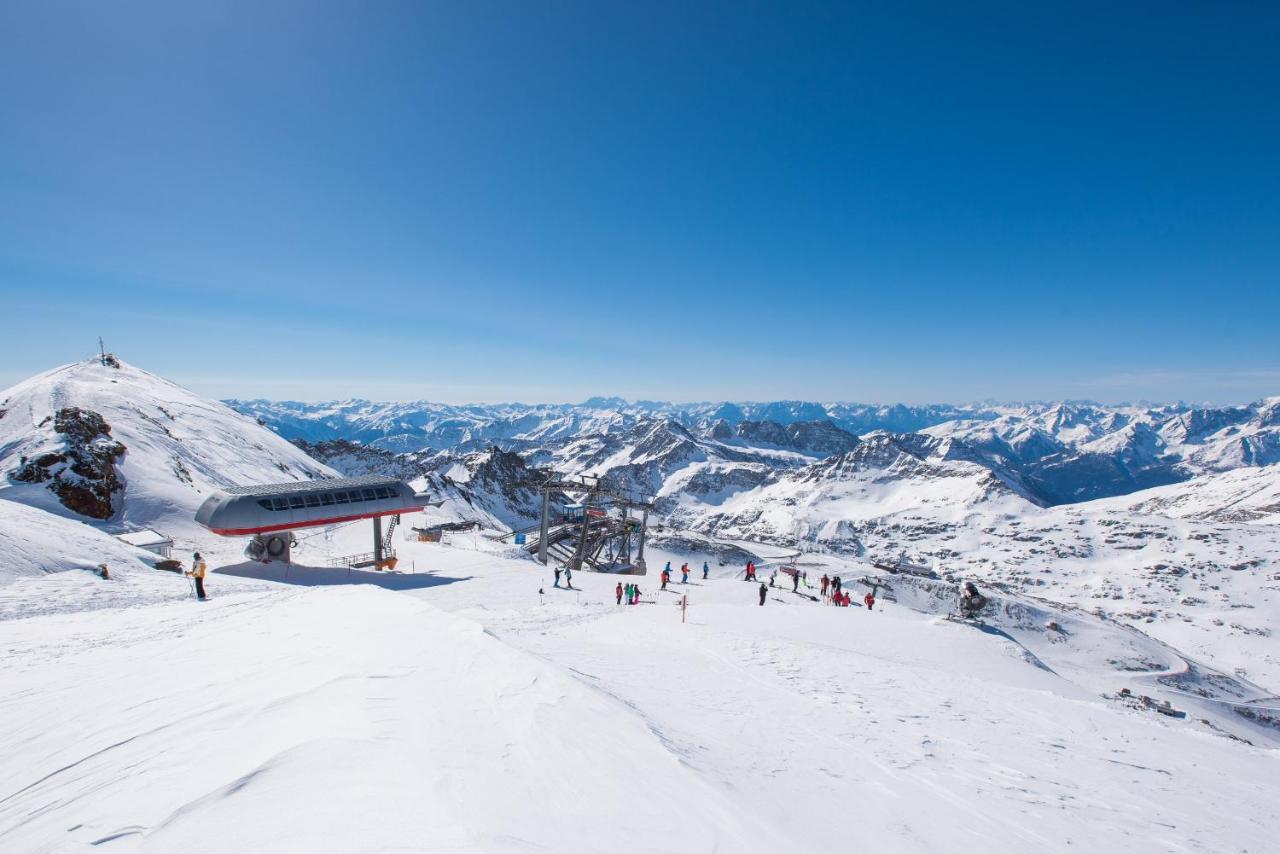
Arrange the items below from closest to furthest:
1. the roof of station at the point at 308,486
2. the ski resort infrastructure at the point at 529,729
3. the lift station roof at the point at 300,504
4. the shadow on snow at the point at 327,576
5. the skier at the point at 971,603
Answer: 1. the ski resort infrastructure at the point at 529,729
2. the shadow on snow at the point at 327,576
3. the lift station roof at the point at 300,504
4. the roof of station at the point at 308,486
5. the skier at the point at 971,603

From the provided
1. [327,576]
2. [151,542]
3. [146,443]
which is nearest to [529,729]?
[327,576]

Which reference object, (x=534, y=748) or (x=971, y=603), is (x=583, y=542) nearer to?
(x=971, y=603)

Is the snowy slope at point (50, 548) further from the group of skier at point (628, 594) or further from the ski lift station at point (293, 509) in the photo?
the group of skier at point (628, 594)

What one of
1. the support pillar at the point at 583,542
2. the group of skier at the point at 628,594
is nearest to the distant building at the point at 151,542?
the group of skier at the point at 628,594

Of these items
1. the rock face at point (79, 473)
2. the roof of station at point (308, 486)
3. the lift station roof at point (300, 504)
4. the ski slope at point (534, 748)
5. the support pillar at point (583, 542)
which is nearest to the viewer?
the ski slope at point (534, 748)

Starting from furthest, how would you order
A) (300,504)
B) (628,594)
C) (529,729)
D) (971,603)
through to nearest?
(971,603) < (300,504) < (628,594) < (529,729)

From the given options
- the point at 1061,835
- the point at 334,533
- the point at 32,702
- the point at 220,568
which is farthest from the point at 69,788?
the point at 334,533
